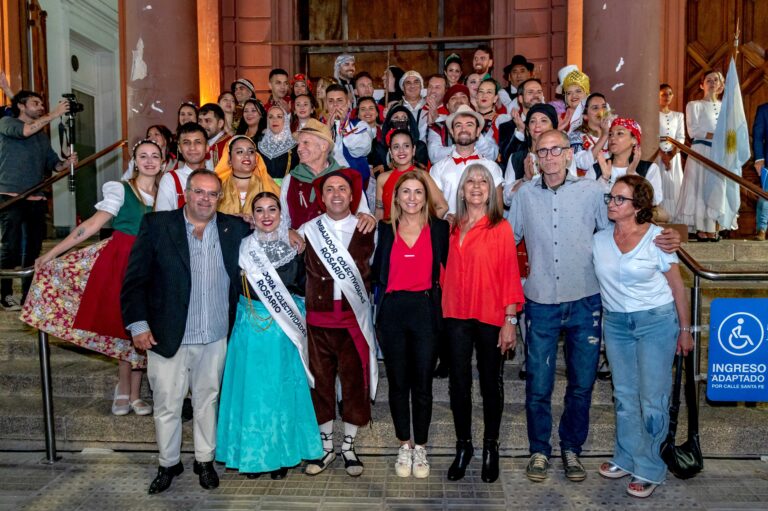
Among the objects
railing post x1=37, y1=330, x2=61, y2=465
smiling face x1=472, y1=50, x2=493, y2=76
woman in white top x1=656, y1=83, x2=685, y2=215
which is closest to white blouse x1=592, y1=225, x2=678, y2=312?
railing post x1=37, y1=330, x2=61, y2=465

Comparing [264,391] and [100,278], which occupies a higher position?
[100,278]

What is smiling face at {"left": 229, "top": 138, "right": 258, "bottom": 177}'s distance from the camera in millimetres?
4926

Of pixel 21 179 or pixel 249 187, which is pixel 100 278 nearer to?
pixel 249 187

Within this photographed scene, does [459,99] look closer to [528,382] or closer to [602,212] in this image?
[602,212]

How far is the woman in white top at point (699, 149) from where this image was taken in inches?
330

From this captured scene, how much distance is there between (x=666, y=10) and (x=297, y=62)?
5.78 metres

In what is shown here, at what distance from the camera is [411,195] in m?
4.40

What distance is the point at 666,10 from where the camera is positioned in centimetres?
1020

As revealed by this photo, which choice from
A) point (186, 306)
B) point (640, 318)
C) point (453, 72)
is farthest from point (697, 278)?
point (453, 72)

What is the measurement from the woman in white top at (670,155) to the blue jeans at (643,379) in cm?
482

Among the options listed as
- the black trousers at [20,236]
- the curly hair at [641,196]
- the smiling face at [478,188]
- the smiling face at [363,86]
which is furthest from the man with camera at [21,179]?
the curly hair at [641,196]

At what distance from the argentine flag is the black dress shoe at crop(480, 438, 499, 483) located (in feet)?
16.8

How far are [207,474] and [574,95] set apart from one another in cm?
464

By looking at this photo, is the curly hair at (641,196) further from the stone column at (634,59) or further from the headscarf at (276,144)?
the stone column at (634,59)
